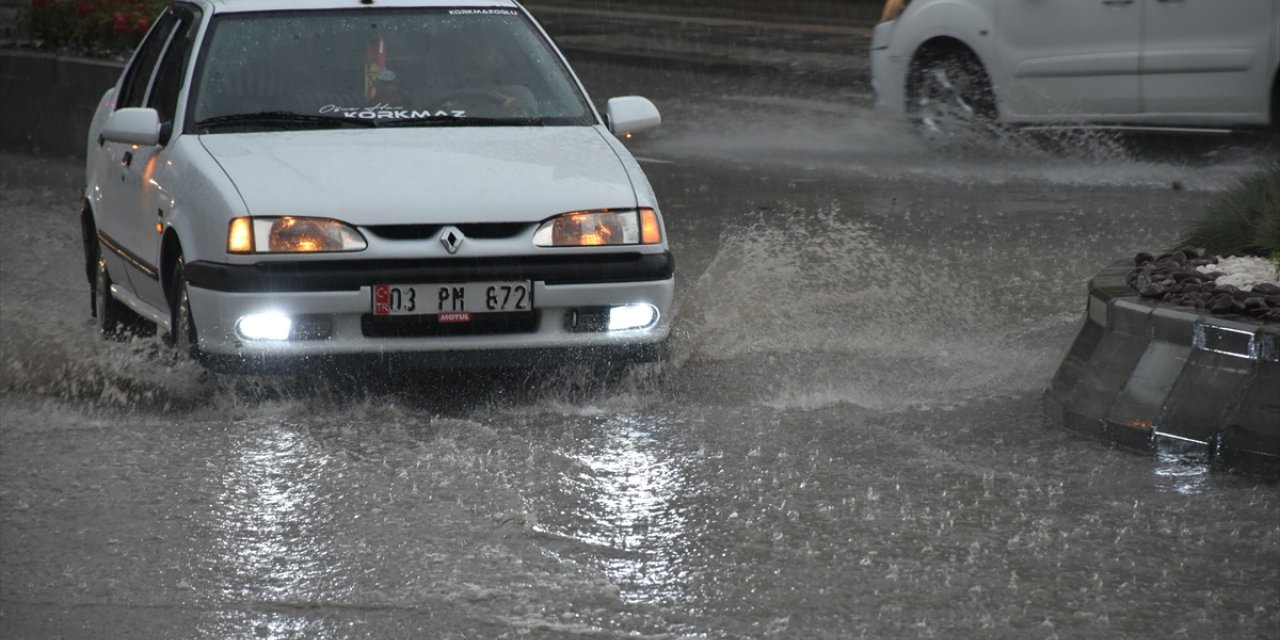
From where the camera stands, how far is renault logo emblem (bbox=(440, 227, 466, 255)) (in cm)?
623

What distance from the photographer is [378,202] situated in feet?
20.6

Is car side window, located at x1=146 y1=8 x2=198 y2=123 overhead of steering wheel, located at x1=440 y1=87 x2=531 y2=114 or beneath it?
overhead

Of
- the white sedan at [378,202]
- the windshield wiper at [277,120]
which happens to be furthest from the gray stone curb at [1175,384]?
the windshield wiper at [277,120]

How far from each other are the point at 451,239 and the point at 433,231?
0.23 ft

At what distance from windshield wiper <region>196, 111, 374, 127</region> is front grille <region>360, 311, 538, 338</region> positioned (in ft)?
3.52

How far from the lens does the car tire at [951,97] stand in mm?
13273

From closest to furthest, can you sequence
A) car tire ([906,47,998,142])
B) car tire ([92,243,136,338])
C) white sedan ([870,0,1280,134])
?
car tire ([92,243,136,338]) → white sedan ([870,0,1280,134]) → car tire ([906,47,998,142])

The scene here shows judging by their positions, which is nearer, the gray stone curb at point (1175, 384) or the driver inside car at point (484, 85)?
the gray stone curb at point (1175, 384)

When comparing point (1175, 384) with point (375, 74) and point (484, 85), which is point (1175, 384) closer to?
point (484, 85)

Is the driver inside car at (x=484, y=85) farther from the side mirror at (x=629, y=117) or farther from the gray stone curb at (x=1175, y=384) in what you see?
the gray stone curb at (x=1175, y=384)

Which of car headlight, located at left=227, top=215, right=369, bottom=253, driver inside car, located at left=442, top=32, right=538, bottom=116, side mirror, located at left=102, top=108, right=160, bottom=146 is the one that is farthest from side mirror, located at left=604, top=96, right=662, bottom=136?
side mirror, located at left=102, top=108, right=160, bottom=146

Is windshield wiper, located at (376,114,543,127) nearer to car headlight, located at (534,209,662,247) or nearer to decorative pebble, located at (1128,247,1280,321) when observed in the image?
car headlight, located at (534,209,662,247)

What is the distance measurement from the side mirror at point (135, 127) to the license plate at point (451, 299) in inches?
51.7

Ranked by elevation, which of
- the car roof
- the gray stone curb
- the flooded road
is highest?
the car roof
